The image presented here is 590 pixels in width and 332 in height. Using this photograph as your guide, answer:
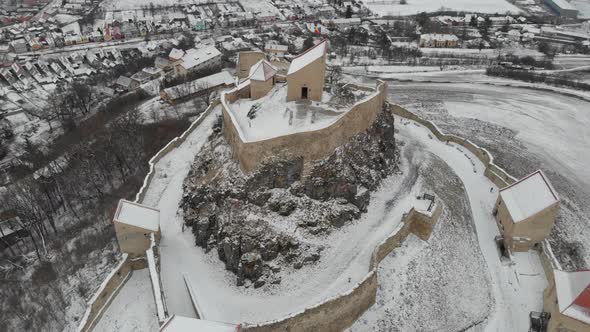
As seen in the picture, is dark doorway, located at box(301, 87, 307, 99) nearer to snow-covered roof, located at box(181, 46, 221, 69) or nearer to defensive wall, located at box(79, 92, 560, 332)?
defensive wall, located at box(79, 92, 560, 332)

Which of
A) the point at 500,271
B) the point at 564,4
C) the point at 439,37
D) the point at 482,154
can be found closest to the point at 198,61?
the point at 439,37

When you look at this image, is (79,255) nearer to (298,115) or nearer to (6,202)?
(6,202)

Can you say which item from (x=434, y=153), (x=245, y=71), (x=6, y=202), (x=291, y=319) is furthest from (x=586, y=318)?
(x=6, y=202)

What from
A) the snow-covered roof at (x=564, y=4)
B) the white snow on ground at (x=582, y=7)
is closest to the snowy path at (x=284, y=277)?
the white snow on ground at (x=582, y=7)

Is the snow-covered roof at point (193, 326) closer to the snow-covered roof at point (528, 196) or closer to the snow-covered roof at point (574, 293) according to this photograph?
the snow-covered roof at point (574, 293)

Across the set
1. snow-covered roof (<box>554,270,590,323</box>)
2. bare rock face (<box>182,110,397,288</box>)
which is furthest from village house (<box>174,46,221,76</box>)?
snow-covered roof (<box>554,270,590,323</box>)

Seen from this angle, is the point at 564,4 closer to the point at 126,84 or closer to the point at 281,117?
the point at 126,84
